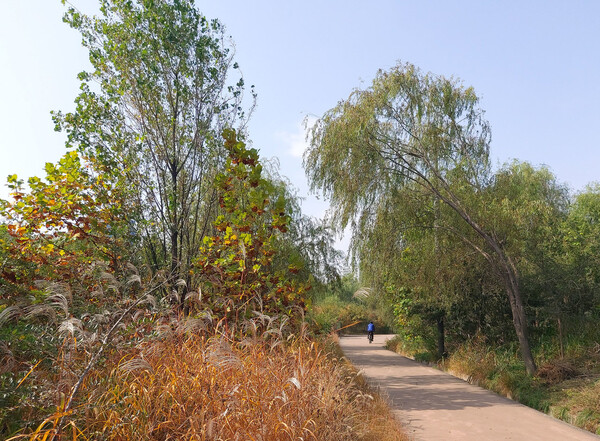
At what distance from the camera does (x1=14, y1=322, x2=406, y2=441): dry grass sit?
382cm

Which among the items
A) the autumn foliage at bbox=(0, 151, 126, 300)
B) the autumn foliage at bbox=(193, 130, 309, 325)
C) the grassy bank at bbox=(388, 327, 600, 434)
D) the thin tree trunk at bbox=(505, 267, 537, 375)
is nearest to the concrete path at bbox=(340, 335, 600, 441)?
the grassy bank at bbox=(388, 327, 600, 434)

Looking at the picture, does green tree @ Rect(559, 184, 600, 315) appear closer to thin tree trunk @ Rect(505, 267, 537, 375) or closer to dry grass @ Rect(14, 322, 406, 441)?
thin tree trunk @ Rect(505, 267, 537, 375)

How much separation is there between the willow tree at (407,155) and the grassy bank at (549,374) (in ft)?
4.26

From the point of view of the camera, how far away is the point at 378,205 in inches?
504

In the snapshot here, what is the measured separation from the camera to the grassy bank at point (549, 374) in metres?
8.67

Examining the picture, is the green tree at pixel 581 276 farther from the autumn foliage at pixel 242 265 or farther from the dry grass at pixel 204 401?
the dry grass at pixel 204 401

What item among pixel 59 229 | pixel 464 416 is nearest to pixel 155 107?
pixel 59 229

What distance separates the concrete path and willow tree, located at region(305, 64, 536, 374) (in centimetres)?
277

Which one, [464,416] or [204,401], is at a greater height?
[204,401]

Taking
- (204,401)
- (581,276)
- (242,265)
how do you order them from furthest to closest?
1. (581,276)
2. (242,265)
3. (204,401)

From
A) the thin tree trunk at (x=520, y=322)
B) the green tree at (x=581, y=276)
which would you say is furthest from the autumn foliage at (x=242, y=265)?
the green tree at (x=581, y=276)

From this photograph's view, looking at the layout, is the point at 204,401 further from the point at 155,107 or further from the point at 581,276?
the point at 581,276

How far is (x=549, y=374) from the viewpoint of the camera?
34.7ft

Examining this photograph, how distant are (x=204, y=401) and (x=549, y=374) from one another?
361 inches
